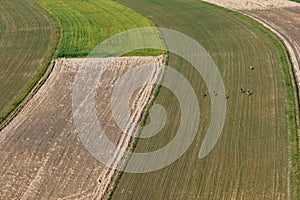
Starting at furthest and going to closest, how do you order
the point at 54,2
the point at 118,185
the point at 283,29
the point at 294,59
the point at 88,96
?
the point at 54,2 < the point at 283,29 < the point at 294,59 < the point at 88,96 < the point at 118,185

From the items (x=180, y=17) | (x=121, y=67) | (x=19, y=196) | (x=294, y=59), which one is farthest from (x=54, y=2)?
(x=19, y=196)

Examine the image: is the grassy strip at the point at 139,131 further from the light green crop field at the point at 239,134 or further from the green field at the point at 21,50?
the green field at the point at 21,50

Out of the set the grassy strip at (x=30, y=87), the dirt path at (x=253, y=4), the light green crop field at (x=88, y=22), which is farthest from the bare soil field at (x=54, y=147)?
the dirt path at (x=253, y=4)

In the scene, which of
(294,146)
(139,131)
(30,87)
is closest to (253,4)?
(30,87)

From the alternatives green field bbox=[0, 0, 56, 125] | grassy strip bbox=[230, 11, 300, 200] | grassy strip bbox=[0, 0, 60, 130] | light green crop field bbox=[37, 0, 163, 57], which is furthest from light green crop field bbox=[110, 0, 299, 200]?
green field bbox=[0, 0, 56, 125]

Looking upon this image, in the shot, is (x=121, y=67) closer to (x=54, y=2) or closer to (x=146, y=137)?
(x=146, y=137)

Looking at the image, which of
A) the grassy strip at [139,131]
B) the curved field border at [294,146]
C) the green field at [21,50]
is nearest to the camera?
the curved field border at [294,146]
